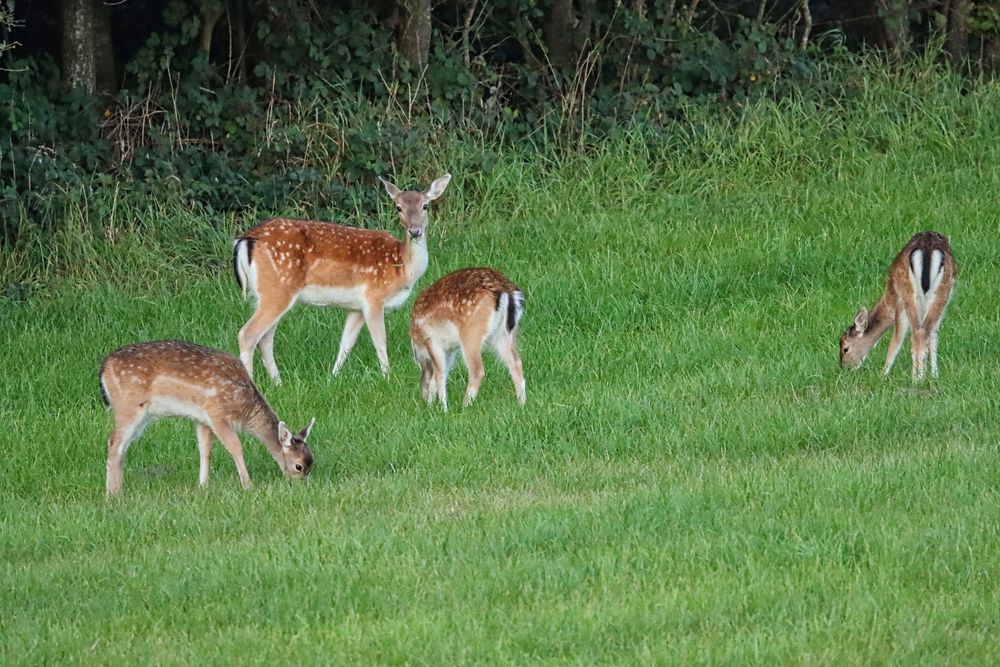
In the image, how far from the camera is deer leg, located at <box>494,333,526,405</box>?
9766 mm

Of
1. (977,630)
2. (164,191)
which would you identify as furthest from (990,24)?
(977,630)

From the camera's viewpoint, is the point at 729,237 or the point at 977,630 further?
the point at 729,237

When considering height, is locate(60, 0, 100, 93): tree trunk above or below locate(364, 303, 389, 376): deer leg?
above

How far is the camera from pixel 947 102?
15711 mm

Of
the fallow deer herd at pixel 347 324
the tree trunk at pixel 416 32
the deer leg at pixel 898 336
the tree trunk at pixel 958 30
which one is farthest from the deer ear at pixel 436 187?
the tree trunk at pixel 958 30

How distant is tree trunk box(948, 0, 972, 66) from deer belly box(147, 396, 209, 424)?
36.6ft

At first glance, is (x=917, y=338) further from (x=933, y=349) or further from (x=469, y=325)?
(x=469, y=325)

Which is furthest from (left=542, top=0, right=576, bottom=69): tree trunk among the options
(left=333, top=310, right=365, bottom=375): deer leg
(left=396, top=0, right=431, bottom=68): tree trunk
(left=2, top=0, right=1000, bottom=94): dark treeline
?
(left=333, top=310, right=365, bottom=375): deer leg

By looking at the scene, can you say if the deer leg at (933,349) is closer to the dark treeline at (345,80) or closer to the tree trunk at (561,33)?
the dark treeline at (345,80)

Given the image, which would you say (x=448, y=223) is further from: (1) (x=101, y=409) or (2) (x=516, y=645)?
(2) (x=516, y=645)

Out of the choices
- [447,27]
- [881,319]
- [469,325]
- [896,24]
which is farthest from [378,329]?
[896,24]

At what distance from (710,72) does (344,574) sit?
10.6 metres

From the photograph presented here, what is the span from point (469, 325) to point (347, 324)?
1863 mm

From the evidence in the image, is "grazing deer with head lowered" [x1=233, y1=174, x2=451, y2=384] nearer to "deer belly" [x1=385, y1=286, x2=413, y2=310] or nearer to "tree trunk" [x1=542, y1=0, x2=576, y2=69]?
"deer belly" [x1=385, y1=286, x2=413, y2=310]
